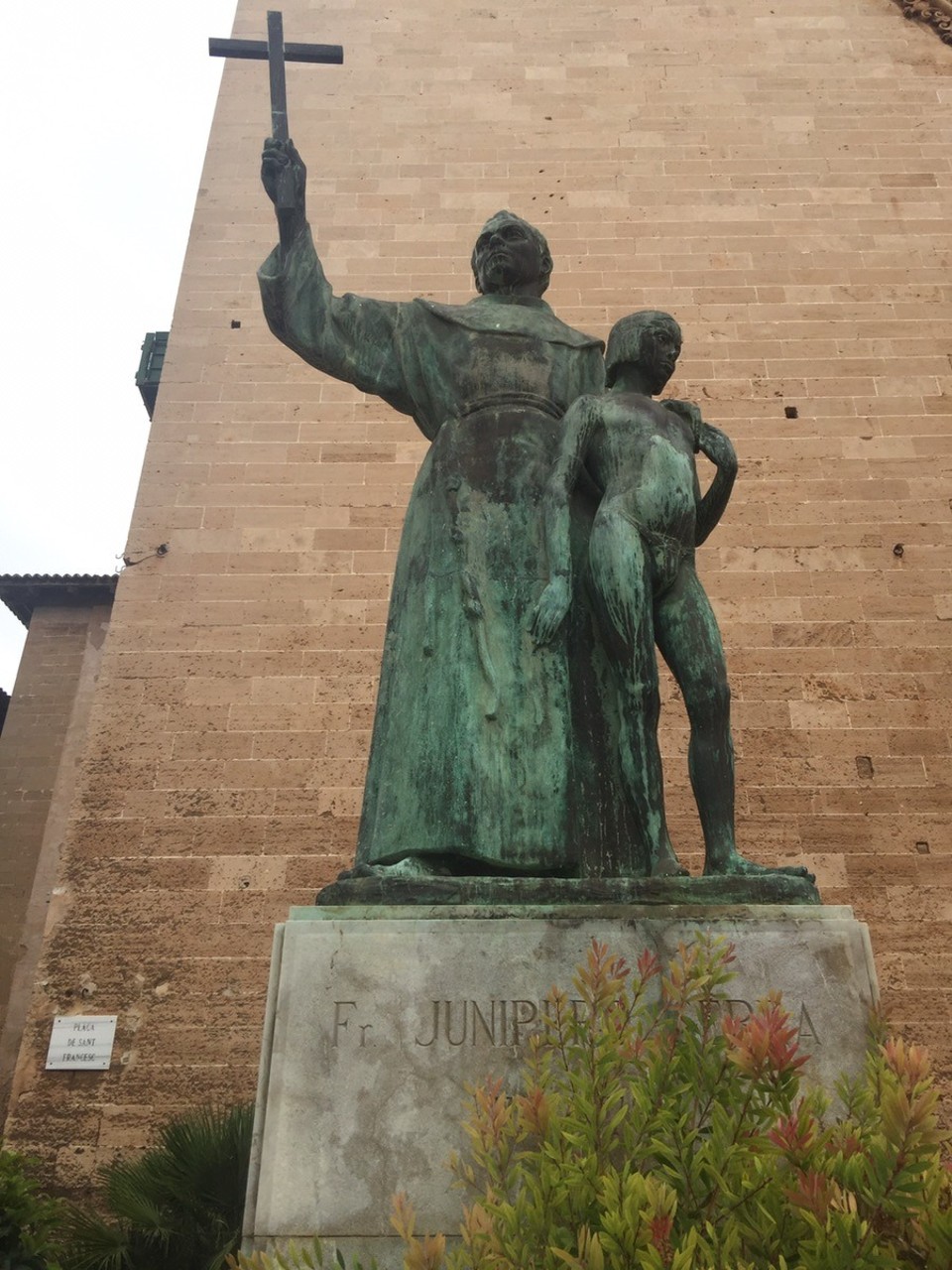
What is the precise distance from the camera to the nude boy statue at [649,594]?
255 centimetres

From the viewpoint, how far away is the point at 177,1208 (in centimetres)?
444

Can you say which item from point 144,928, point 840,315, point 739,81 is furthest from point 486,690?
point 739,81

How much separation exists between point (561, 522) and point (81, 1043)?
4.69 metres

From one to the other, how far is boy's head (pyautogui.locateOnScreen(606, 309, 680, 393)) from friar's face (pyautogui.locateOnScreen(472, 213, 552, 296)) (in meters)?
0.41

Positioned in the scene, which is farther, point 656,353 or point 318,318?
point 318,318

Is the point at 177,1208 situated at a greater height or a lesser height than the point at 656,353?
lesser

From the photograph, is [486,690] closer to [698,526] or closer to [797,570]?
[698,526]

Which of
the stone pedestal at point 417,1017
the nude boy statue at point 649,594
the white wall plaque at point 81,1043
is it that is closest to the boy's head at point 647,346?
the nude boy statue at point 649,594

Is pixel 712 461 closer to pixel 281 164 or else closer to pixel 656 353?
pixel 656 353

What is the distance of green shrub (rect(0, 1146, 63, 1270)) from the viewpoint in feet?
12.0

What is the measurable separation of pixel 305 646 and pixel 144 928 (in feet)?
6.37

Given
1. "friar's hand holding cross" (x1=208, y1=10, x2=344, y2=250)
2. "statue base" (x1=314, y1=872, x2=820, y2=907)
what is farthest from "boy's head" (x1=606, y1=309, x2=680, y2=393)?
"statue base" (x1=314, y1=872, x2=820, y2=907)

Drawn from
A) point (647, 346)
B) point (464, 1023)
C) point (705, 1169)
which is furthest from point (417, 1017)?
point (647, 346)

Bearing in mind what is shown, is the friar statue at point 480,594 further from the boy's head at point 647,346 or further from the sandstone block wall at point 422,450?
the sandstone block wall at point 422,450
